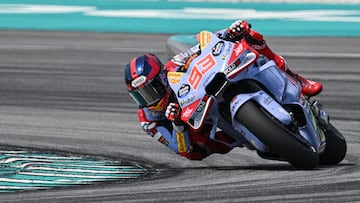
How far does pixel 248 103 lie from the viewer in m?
7.48

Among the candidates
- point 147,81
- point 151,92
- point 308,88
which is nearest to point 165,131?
point 151,92

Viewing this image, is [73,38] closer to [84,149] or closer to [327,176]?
[84,149]

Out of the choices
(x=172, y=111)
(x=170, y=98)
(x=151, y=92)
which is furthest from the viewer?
(x=170, y=98)

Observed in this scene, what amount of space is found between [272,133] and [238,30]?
1.22 metres

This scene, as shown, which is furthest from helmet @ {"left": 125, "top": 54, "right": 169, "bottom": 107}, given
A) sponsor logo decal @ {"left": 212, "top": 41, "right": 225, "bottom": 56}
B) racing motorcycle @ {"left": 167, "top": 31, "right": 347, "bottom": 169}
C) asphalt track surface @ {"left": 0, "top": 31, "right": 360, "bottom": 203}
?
asphalt track surface @ {"left": 0, "top": 31, "right": 360, "bottom": 203}

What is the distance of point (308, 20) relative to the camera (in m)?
21.6

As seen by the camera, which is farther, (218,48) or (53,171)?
(53,171)

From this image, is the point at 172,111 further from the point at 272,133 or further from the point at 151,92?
the point at 272,133

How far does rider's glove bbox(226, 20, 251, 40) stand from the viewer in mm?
8242

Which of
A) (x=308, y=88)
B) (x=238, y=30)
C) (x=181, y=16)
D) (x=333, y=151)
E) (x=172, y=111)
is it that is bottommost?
(x=181, y=16)

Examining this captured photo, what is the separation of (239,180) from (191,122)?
0.58m

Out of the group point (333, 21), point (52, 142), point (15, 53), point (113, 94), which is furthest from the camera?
point (333, 21)

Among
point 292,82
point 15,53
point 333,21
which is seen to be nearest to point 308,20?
point 333,21

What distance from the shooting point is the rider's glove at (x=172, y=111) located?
7680 millimetres
